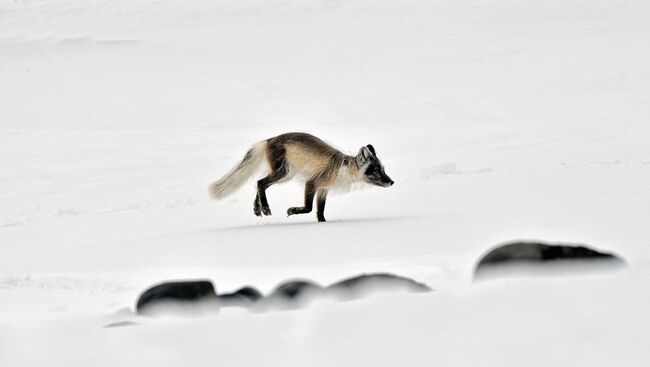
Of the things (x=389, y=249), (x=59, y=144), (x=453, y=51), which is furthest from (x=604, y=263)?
(x=453, y=51)

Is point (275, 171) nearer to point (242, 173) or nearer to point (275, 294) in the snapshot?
point (242, 173)

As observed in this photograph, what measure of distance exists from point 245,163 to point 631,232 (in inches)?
137

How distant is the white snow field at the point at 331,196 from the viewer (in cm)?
367

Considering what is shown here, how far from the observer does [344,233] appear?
300 inches

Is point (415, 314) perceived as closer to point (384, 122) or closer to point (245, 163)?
point (245, 163)

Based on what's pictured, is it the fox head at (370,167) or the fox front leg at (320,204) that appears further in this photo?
the fox front leg at (320,204)

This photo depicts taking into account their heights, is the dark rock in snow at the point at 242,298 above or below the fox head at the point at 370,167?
below

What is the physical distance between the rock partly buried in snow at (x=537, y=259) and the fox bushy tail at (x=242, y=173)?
4092mm

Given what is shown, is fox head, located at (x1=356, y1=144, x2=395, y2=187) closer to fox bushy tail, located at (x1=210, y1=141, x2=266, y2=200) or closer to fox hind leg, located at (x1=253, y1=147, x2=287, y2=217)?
fox hind leg, located at (x1=253, y1=147, x2=287, y2=217)

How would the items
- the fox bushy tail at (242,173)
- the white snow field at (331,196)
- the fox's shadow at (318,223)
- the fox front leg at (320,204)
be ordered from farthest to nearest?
the fox bushy tail at (242,173)
the fox front leg at (320,204)
the fox's shadow at (318,223)
the white snow field at (331,196)

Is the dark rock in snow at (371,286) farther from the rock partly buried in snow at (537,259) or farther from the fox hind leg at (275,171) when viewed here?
the fox hind leg at (275,171)

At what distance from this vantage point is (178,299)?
15.6ft

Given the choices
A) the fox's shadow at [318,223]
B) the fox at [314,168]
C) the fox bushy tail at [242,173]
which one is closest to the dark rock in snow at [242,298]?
the fox's shadow at [318,223]

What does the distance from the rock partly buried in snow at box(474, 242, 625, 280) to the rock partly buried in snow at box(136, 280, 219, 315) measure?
3.95 ft
